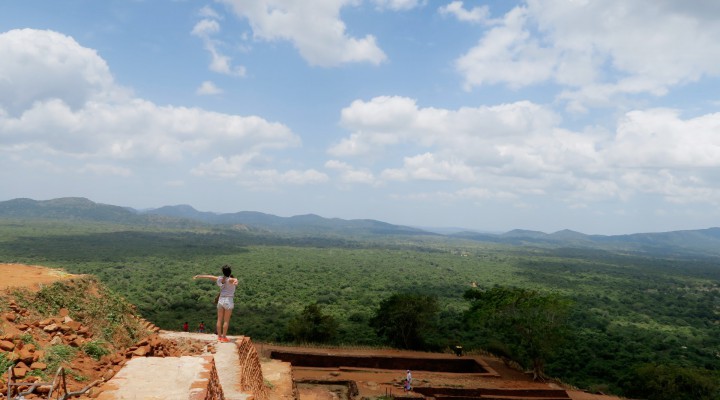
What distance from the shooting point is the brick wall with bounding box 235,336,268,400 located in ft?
28.3

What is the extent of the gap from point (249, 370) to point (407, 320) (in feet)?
58.3

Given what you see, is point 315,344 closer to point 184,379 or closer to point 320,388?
point 320,388

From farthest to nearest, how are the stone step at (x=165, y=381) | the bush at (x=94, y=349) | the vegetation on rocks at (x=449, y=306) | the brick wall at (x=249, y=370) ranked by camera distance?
the vegetation on rocks at (x=449, y=306), the brick wall at (x=249, y=370), the bush at (x=94, y=349), the stone step at (x=165, y=381)

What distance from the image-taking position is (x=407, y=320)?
26109mm

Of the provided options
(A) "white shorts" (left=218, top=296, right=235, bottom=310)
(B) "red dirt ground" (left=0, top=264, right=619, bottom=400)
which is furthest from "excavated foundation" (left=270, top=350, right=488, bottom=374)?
(A) "white shorts" (left=218, top=296, right=235, bottom=310)

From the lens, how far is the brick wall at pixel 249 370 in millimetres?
8634

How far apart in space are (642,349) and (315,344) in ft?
77.0

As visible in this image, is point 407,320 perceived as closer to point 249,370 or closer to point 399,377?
point 399,377

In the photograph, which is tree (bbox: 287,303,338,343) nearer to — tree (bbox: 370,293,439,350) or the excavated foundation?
tree (bbox: 370,293,439,350)

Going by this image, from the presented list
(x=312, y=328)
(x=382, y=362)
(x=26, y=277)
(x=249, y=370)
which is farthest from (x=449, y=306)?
(x=26, y=277)

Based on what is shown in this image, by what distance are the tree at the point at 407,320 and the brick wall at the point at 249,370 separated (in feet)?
52.9

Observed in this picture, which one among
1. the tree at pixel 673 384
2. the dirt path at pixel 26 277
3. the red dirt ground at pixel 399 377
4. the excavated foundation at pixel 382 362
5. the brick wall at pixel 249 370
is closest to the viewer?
the brick wall at pixel 249 370

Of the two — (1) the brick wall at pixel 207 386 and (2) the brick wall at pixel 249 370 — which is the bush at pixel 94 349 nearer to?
(1) the brick wall at pixel 207 386

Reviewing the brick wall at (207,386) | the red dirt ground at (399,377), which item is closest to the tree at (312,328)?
the red dirt ground at (399,377)
